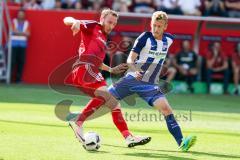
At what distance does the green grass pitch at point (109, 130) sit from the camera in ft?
33.0

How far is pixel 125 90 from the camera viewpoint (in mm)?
11320

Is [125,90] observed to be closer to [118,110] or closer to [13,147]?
[118,110]

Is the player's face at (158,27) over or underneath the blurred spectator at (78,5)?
over

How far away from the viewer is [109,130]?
13016 millimetres

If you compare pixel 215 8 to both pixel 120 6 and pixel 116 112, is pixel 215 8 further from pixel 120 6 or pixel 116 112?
pixel 116 112

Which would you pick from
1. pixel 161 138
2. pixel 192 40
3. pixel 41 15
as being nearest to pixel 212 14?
pixel 192 40

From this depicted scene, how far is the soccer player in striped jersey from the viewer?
35.7 feet

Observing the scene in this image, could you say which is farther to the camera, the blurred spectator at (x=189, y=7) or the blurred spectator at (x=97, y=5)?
the blurred spectator at (x=97, y=5)

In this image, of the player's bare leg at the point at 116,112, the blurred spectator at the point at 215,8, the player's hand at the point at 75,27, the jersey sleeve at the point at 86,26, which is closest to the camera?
the player's hand at the point at 75,27

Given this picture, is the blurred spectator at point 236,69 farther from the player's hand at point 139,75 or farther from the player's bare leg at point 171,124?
the player's bare leg at point 171,124

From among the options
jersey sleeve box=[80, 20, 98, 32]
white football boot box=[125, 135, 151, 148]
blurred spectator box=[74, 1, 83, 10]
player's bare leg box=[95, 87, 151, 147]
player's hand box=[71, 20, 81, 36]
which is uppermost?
player's hand box=[71, 20, 81, 36]

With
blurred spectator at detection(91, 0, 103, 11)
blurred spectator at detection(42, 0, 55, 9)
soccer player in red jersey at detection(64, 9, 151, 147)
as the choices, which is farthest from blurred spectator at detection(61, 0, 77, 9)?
soccer player in red jersey at detection(64, 9, 151, 147)

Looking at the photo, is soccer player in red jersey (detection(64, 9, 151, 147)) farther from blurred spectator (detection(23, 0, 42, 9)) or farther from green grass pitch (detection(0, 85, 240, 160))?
blurred spectator (detection(23, 0, 42, 9))

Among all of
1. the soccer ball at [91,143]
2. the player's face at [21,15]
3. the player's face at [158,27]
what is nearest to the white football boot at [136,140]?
the soccer ball at [91,143]
